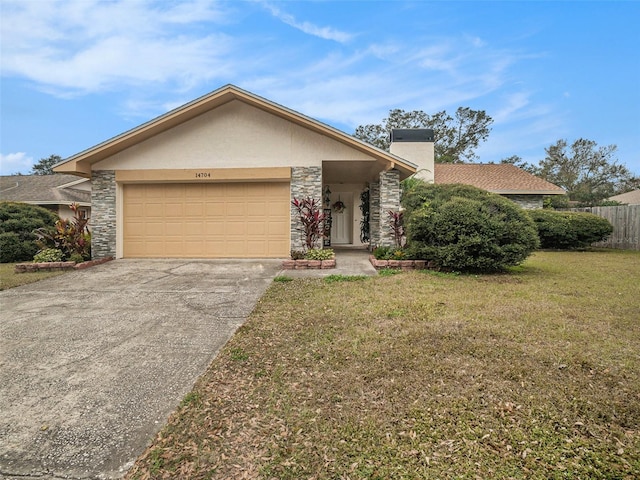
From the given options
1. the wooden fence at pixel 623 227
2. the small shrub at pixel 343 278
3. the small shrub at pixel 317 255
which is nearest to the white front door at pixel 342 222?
the small shrub at pixel 317 255

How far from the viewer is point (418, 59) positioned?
1382cm

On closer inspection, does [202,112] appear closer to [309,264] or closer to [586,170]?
[309,264]

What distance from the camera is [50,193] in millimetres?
18812

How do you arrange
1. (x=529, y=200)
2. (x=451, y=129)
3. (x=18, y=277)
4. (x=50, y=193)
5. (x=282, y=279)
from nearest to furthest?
(x=282, y=279), (x=18, y=277), (x=529, y=200), (x=50, y=193), (x=451, y=129)

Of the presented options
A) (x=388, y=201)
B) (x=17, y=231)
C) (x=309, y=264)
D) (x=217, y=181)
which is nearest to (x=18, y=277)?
(x=217, y=181)

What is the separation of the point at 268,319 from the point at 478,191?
21.9ft

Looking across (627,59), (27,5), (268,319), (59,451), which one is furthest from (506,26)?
(59,451)

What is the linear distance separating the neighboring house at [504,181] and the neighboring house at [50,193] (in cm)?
1968

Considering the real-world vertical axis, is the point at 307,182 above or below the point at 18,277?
above

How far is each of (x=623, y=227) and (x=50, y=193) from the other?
93.9ft

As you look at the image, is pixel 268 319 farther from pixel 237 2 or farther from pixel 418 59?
pixel 418 59

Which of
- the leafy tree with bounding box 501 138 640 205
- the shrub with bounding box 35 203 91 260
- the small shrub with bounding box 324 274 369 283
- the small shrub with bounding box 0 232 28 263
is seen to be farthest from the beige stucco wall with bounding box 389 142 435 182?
the leafy tree with bounding box 501 138 640 205

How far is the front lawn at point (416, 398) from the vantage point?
6.62 ft

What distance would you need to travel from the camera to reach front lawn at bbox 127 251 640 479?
2.02m
